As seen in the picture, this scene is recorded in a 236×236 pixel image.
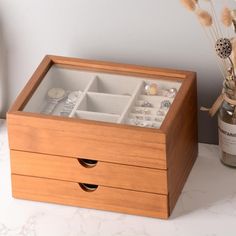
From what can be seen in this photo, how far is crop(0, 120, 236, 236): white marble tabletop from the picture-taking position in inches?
73.5

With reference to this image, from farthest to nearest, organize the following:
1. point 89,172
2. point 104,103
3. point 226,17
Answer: point 104,103, point 89,172, point 226,17

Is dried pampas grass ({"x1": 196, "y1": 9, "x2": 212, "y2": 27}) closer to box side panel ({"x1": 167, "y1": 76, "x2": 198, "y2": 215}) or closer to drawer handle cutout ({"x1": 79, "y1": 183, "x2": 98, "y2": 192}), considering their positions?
box side panel ({"x1": 167, "y1": 76, "x2": 198, "y2": 215})

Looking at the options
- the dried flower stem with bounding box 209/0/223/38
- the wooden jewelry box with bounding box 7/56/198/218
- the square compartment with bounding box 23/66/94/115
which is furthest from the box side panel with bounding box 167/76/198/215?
the square compartment with bounding box 23/66/94/115

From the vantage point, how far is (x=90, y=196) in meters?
1.93

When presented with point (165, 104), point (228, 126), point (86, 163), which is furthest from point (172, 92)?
point (86, 163)

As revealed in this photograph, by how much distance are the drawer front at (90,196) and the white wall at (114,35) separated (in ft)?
1.04

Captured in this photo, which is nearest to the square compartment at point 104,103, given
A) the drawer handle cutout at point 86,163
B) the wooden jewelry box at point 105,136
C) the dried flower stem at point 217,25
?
the wooden jewelry box at point 105,136

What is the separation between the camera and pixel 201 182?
6.56 feet

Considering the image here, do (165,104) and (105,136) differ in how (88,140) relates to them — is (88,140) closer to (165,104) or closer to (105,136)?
(105,136)

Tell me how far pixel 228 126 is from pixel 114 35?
1.14 ft

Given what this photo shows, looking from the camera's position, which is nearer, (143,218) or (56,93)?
(143,218)

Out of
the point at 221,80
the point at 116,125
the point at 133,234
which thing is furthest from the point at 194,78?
the point at 133,234

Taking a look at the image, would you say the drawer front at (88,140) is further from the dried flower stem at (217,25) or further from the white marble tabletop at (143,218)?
the dried flower stem at (217,25)

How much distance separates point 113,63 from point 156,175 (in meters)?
0.31
